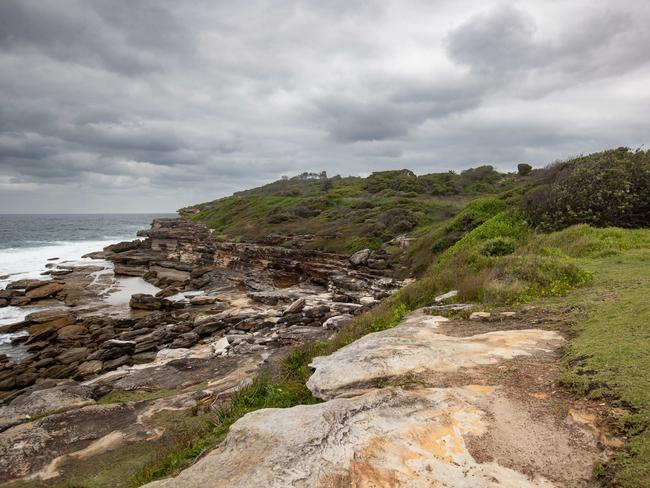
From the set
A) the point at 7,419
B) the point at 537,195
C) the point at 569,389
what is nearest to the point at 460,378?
the point at 569,389

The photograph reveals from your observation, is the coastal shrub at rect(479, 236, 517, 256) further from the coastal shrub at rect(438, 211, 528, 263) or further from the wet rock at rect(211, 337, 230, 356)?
the wet rock at rect(211, 337, 230, 356)

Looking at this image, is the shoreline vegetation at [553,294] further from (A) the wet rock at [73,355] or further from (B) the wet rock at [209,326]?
(B) the wet rock at [209,326]

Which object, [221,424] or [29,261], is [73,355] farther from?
[29,261]

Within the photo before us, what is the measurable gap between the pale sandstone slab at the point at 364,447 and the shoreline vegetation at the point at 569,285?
982mm

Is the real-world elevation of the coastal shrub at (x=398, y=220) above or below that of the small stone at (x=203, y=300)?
above

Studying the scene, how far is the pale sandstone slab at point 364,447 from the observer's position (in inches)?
126

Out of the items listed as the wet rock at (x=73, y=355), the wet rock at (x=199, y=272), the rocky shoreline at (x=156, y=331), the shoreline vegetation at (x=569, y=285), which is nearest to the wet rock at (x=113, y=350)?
the rocky shoreline at (x=156, y=331)

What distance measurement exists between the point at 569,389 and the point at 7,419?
11372 millimetres

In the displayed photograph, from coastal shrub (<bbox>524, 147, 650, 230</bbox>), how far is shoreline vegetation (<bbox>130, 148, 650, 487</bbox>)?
0.13 feet

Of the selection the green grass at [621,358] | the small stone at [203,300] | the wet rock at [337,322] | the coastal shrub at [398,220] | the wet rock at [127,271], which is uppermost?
the coastal shrub at [398,220]

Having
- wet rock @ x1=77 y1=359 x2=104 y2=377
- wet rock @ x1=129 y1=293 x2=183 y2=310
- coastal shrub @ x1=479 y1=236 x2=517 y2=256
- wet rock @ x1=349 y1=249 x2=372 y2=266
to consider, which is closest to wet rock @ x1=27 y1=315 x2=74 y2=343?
wet rock @ x1=129 y1=293 x2=183 y2=310

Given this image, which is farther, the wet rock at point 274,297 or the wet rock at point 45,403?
the wet rock at point 274,297

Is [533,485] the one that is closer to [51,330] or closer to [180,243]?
[51,330]

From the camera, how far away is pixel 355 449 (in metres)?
3.50
